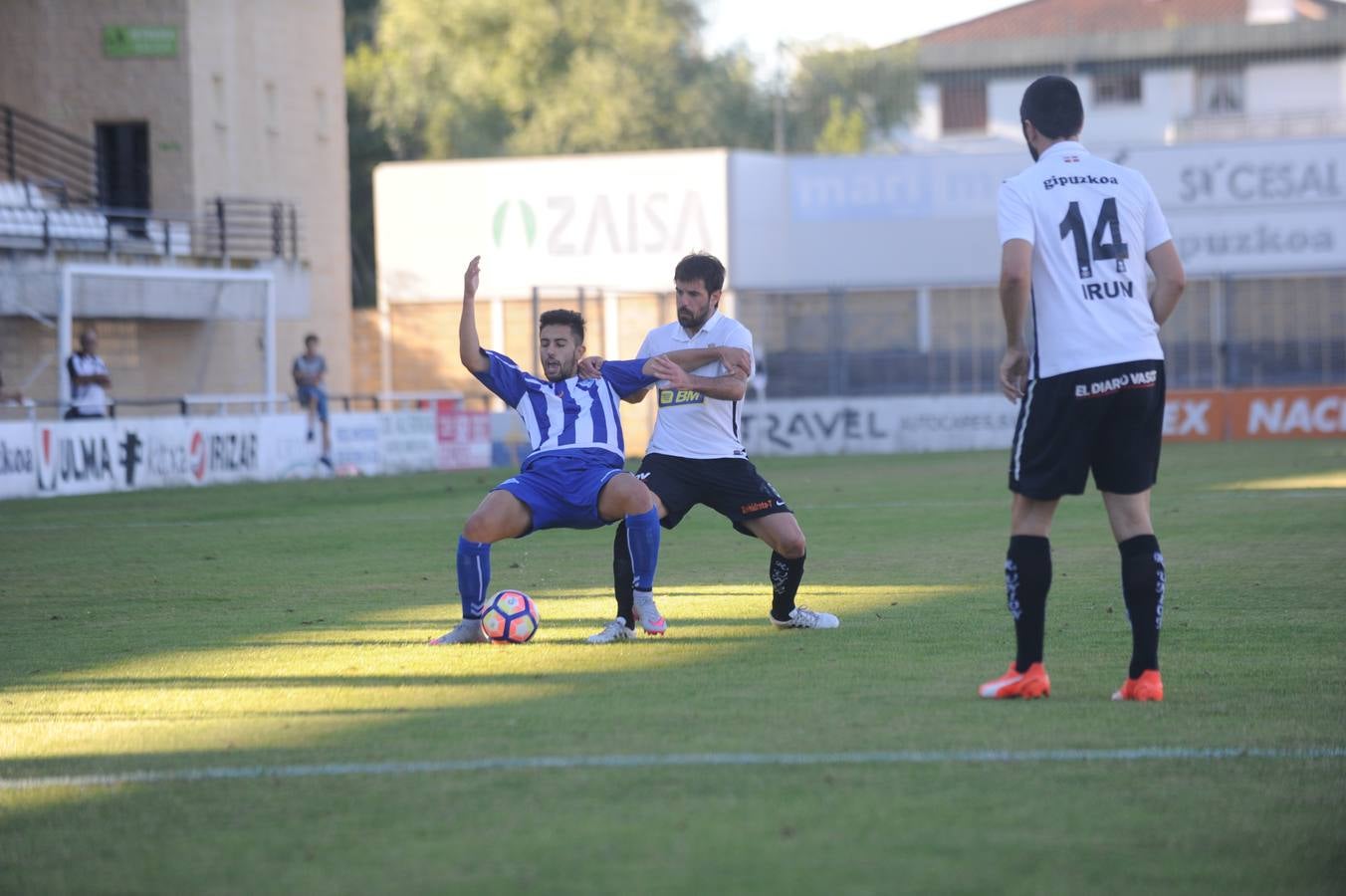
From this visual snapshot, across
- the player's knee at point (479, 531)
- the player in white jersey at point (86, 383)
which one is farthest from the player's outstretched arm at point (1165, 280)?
the player in white jersey at point (86, 383)

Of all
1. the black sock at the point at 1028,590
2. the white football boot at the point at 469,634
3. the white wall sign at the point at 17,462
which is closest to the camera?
the black sock at the point at 1028,590

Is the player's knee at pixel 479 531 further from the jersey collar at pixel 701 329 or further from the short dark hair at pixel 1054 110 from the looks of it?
the short dark hair at pixel 1054 110

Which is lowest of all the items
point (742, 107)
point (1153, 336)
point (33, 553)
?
point (33, 553)

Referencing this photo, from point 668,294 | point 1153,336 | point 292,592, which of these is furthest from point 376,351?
point 1153,336

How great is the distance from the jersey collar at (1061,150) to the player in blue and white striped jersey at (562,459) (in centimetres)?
225

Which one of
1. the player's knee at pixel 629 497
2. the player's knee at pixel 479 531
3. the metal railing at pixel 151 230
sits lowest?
the player's knee at pixel 479 531

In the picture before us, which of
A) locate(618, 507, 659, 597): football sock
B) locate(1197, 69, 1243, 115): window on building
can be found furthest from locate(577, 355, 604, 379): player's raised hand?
locate(1197, 69, 1243, 115): window on building

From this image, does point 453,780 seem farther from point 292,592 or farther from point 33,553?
point 33,553

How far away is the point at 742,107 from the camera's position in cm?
6247

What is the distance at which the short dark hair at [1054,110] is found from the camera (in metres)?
6.77

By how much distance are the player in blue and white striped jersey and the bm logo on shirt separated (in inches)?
7.4

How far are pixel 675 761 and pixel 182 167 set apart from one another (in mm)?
34860

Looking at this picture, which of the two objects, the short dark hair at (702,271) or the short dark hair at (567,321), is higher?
the short dark hair at (702,271)

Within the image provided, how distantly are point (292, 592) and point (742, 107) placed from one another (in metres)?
52.8
